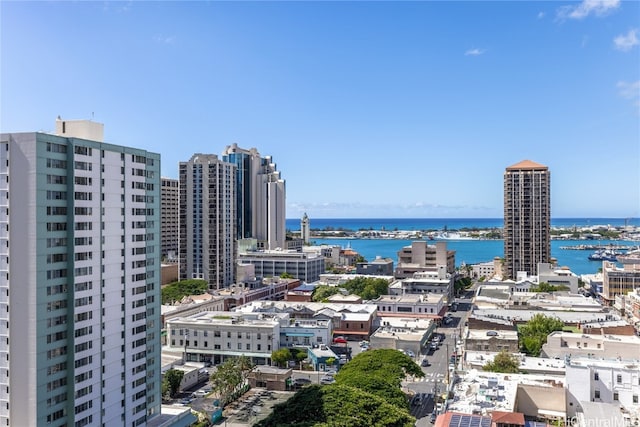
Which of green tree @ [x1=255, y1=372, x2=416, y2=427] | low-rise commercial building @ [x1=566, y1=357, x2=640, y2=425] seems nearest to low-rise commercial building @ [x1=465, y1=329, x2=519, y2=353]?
low-rise commercial building @ [x1=566, y1=357, x2=640, y2=425]

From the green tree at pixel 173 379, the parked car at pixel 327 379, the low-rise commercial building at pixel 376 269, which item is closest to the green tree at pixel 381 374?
the parked car at pixel 327 379

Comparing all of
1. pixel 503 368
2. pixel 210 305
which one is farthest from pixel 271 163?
pixel 503 368

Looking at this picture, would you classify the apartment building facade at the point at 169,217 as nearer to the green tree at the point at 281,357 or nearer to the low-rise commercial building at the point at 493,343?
the green tree at the point at 281,357

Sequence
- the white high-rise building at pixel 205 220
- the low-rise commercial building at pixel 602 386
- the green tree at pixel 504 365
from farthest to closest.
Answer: the white high-rise building at pixel 205 220
the green tree at pixel 504 365
the low-rise commercial building at pixel 602 386

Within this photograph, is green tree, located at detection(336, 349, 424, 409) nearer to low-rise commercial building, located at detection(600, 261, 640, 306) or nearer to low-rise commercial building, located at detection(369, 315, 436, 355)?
low-rise commercial building, located at detection(369, 315, 436, 355)

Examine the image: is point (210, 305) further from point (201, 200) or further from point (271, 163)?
point (271, 163)

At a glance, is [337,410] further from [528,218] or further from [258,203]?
[258,203]
